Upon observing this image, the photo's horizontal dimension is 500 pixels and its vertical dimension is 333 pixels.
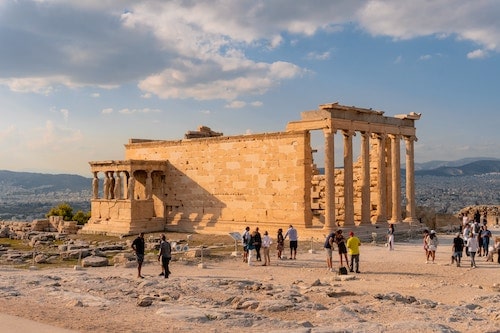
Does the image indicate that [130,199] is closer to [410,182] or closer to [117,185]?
[117,185]

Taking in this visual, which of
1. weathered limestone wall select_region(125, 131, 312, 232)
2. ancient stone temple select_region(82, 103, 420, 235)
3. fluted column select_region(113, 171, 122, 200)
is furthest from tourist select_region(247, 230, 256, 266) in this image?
fluted column select_region(113, 171, 122, 200)

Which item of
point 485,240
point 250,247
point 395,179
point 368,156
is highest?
point 368,156

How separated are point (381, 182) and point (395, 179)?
194cm

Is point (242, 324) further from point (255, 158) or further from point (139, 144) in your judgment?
point (139, 144)

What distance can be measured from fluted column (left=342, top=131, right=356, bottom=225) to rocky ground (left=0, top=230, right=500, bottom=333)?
8.24 metres

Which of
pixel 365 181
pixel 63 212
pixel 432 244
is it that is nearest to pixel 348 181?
pixel 365 181

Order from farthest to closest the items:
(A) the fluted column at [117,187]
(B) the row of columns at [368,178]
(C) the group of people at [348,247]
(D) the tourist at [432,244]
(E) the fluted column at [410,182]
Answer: (A) the fluted column at [117,187] < (E) the fluted column at [410,182] < (B) the row of columns at [368,178] < (D) the tourist at [432,244] < (C) the group of people at [348,247]

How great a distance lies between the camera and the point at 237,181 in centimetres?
3419

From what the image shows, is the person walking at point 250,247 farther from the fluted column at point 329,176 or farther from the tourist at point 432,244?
the fluted column at point 329,176

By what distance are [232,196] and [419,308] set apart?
21.5 m

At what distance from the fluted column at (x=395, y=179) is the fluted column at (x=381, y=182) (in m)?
1.25

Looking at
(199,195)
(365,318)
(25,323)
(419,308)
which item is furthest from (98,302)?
(199,195)

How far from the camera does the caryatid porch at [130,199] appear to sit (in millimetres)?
36438

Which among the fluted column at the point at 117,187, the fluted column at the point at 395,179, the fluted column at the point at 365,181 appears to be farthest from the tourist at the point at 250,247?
the fluted column at the point at 117,187
